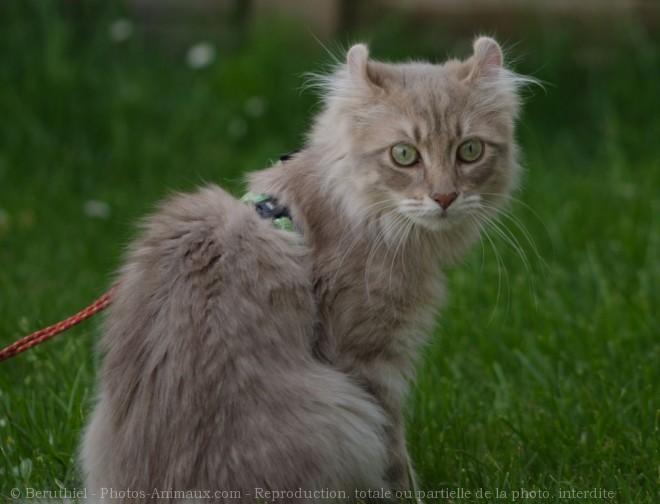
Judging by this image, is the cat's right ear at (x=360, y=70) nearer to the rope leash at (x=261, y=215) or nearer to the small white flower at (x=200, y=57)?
the rope leash at (x=261, y=215)

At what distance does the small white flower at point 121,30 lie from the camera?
6.87 meters

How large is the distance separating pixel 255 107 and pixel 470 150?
3609 mm

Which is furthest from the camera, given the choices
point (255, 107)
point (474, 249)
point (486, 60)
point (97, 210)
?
point (255, 107)

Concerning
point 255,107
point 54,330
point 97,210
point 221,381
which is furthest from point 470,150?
point 255,107

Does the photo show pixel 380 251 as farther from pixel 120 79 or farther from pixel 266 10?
pixel 266 10

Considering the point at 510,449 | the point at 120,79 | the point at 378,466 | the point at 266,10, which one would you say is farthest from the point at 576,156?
the point at 378,466

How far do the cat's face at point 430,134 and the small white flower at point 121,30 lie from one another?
4.08 meters

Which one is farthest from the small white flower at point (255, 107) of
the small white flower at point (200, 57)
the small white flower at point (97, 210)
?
the small white flower at point (97, 210)

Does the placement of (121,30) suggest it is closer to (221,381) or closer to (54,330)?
(54,330)

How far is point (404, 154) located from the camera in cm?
301

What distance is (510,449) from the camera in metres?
3.37

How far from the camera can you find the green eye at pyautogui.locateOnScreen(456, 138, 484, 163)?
3.04 metres

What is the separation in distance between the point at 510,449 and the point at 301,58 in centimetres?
399

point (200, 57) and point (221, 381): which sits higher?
point (200, 57)
